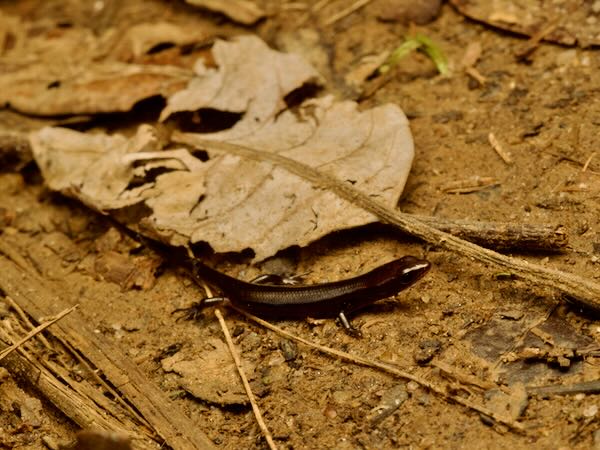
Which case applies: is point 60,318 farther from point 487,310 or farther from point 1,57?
point 1,57

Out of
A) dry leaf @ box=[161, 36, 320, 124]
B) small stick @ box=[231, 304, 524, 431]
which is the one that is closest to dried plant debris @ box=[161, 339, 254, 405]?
small stick @ box=[231, 304, 524, 431]

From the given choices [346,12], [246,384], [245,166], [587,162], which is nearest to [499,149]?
[587,162]

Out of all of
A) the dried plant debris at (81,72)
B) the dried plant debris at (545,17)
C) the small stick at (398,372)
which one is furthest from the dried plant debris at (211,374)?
the dried plant debris at (545,17)

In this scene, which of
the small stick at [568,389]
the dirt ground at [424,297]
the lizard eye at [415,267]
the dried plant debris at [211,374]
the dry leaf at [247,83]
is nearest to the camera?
the small stick at [568,389]

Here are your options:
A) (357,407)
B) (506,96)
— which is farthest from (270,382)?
(506,96)

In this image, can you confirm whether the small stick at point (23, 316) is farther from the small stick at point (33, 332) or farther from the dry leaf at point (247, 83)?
the dry leaf at point (247, 83)

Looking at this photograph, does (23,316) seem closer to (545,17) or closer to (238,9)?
(238,9)

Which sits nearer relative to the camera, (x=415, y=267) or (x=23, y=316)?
(x=415, y=267)
